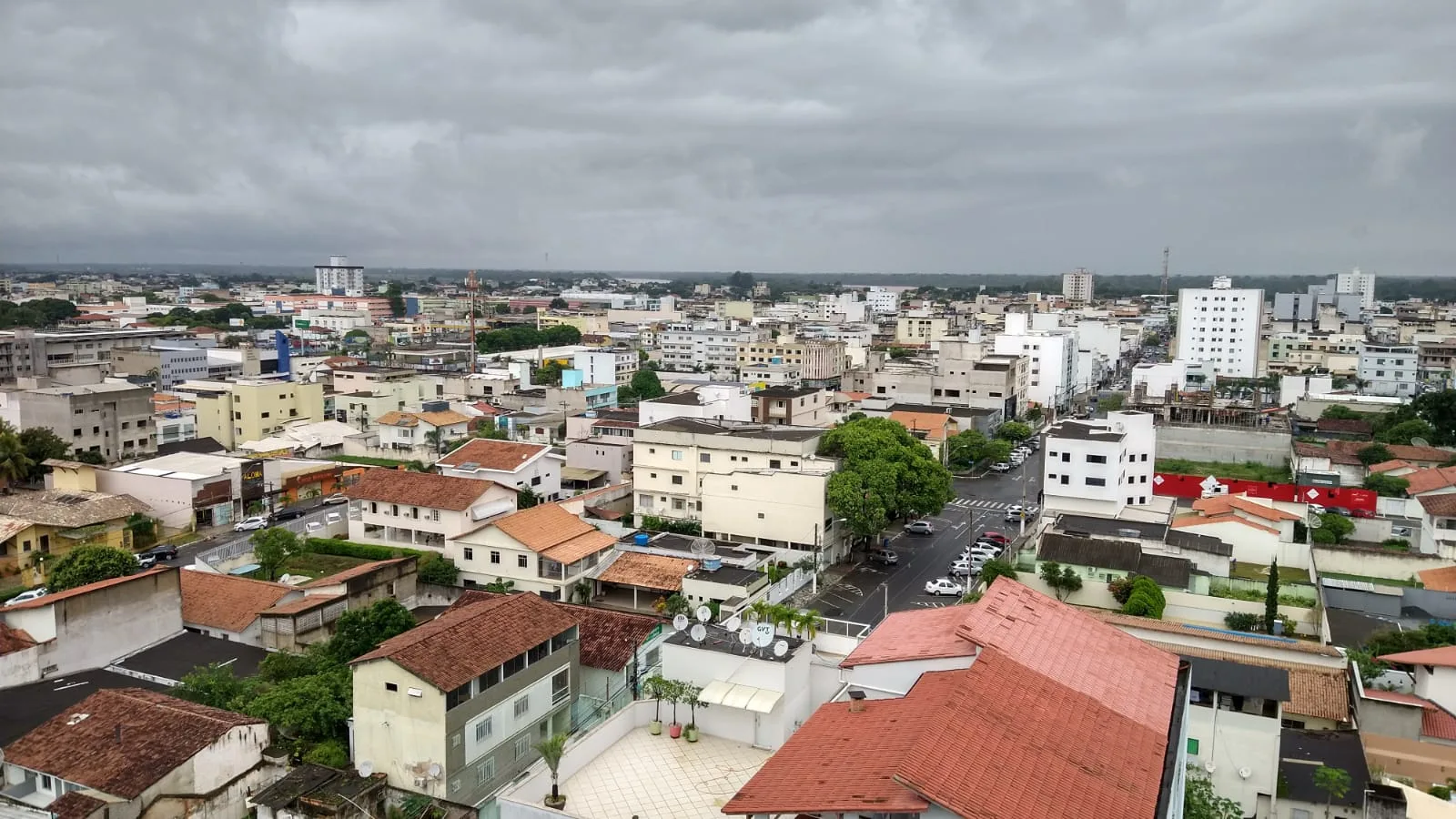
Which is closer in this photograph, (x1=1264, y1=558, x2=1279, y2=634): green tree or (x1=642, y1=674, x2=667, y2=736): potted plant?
(x1=642, y1=674, x2=667, y2=736): potted plant

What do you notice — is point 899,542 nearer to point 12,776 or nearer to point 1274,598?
point 1274,598

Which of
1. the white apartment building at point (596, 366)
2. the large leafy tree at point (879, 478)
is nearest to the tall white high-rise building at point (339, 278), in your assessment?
the white apartment building at point (596, 366)

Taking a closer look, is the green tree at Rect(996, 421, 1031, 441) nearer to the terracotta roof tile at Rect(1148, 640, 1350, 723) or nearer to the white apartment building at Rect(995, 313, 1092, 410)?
the white apartment building at Rect(995, 313, 1092, 410)

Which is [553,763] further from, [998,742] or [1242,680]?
[1242,680]

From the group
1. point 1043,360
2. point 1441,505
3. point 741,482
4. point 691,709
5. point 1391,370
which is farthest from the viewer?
point 1391,370

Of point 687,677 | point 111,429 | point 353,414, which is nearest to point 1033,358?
point 353,414

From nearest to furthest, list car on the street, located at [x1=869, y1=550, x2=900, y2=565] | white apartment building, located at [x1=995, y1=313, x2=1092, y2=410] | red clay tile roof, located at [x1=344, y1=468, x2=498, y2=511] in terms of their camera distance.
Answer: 1. red clay tile roof, located at [x1=344, y1=468, x2=498, y2=511]
2. car on the street, located at [x1=869, y1=550, x2=900, y2=565]
3. white apartment building, located at [x1=995, y1=313, x2=1092, y2=410]

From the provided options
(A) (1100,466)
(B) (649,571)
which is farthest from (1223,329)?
(B) (649,571)

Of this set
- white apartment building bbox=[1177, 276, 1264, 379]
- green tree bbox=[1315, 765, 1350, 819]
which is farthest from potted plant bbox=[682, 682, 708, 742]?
white apartment building bbox=[1177, 276, 1264, 379]
